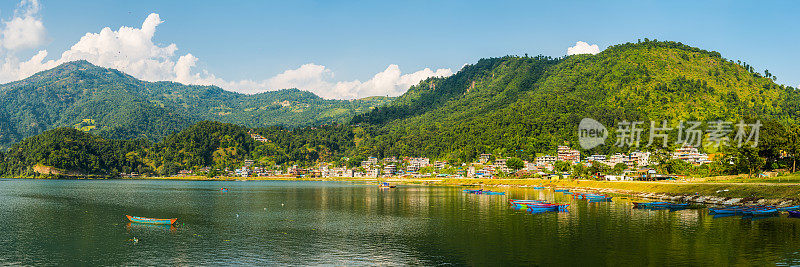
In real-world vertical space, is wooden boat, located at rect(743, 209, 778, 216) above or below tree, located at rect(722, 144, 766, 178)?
below

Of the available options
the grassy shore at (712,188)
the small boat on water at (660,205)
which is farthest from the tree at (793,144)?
the small boat on water at (660,205)

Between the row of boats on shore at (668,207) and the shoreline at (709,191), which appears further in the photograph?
the shoreline at (709,191)

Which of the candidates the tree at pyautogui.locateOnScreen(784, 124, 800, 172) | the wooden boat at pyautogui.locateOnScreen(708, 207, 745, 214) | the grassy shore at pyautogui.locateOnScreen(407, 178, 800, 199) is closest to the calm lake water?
the wooden boat at pyautogui.locateOnScreen(708, 207, 745, 214)

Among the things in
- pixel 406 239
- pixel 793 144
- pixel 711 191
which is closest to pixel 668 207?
pixel 711 191

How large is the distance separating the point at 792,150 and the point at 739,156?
9795 millimetres

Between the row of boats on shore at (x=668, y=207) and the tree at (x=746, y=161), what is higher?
the tree at (x=746, y=161)

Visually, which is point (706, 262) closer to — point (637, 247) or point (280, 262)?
point (637, 247)

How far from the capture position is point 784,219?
60.8 meters

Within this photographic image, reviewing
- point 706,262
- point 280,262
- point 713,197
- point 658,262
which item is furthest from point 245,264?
point 713,197

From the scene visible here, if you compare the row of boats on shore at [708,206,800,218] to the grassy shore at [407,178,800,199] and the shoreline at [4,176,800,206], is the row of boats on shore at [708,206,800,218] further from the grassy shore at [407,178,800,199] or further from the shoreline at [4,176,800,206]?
the grassy shore at [407,178,800,199]

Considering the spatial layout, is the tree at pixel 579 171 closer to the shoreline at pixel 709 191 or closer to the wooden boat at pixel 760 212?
the shoreline at pixel 709 191

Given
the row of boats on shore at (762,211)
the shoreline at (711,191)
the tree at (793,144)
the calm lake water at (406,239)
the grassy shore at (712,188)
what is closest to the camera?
the calm lake water at (406,239)

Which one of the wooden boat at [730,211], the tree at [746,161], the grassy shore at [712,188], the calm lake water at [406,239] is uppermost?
the tree at [746,161]

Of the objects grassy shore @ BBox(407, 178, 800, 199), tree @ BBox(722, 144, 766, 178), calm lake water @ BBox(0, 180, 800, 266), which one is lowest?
calm lake water @ BBox(0, 180, 800, 266)
